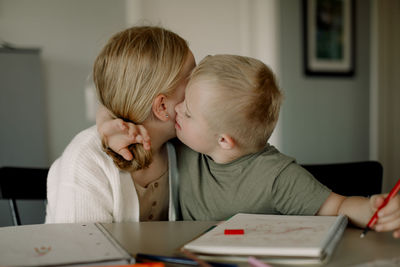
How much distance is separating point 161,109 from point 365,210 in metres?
0.60

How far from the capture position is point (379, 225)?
2.55 ft

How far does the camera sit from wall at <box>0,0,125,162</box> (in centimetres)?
329

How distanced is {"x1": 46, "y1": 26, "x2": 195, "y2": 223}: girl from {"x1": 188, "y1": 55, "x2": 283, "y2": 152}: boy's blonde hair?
4.4 inches

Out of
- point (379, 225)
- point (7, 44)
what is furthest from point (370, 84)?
point (379, 225)

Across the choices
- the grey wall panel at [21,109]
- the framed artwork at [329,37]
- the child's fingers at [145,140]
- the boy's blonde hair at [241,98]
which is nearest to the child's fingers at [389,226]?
the boy's blonde hair at [241,98]

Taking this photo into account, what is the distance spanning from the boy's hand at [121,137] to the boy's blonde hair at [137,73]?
0.17 feet

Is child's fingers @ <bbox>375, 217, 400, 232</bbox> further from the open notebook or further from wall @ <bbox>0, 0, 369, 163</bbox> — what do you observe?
wall @ <bbox>0, 0, 369, 163</bbox>

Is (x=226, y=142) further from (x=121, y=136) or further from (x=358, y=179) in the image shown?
(x=358, y=179)

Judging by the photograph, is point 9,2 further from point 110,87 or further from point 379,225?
point 379,225

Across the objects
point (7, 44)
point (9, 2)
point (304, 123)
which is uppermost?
point (9, 2)

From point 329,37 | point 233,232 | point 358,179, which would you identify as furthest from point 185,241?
point 329,37

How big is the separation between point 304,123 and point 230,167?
291 cm

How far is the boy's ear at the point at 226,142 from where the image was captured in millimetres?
1127

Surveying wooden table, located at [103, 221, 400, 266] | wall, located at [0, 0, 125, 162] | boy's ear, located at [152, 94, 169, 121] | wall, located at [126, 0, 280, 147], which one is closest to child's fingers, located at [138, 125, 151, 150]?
boy's ear, located at [152, 94, 169, 121]
